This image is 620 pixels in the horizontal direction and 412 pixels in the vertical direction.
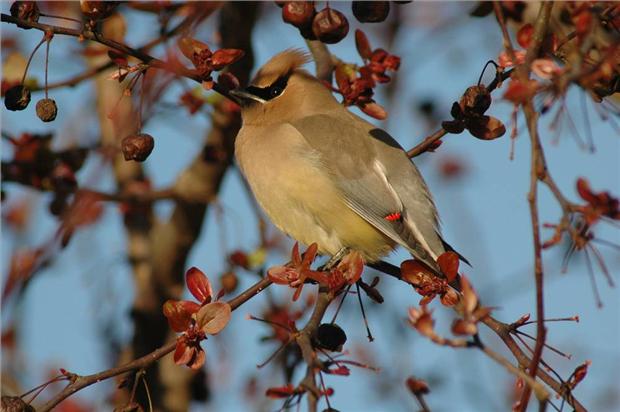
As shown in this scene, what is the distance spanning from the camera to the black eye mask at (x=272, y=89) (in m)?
4.11

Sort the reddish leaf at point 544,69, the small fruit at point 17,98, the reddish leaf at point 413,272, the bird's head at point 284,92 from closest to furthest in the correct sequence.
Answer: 1. the reddish leaf at point 544,69
2. the small fruit at point 17,98
3. the reddish leaf at point 413,272
4. the bird's head at point 284,92

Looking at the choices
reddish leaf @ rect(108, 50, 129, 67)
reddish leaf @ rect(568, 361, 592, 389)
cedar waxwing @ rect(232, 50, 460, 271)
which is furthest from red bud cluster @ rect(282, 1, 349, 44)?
reddish leaf @ rect(568, 361, 592, 389)

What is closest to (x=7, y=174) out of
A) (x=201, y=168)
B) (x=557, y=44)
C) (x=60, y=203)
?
(x=60, y=203)

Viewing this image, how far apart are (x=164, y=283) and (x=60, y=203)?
81 centimetres

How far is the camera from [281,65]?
162 inches

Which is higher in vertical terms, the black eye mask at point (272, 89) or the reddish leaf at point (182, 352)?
the reddish leaf at point (182, 352)

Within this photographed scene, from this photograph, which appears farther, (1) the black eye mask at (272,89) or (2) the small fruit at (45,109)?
(1) the black eye mask at (272,89)

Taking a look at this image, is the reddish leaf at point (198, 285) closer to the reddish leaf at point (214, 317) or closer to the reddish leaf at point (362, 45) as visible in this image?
the reddish leaf at point (214, 317)

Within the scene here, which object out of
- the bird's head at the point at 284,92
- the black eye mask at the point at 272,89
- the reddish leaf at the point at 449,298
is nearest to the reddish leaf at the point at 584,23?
the reddish leaf at the point at 449,298

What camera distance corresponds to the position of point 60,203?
3.95 meters

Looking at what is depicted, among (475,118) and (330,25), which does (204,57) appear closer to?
(330,25)

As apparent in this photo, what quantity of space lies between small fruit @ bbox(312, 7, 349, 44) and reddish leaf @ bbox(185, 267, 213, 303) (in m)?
0.84

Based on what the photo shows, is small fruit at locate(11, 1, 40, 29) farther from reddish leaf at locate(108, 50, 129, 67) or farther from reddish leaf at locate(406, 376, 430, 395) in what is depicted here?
reddish leaf at locate(406, 376, 430, 395)

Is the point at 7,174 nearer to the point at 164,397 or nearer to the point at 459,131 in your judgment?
the point at 164,397
